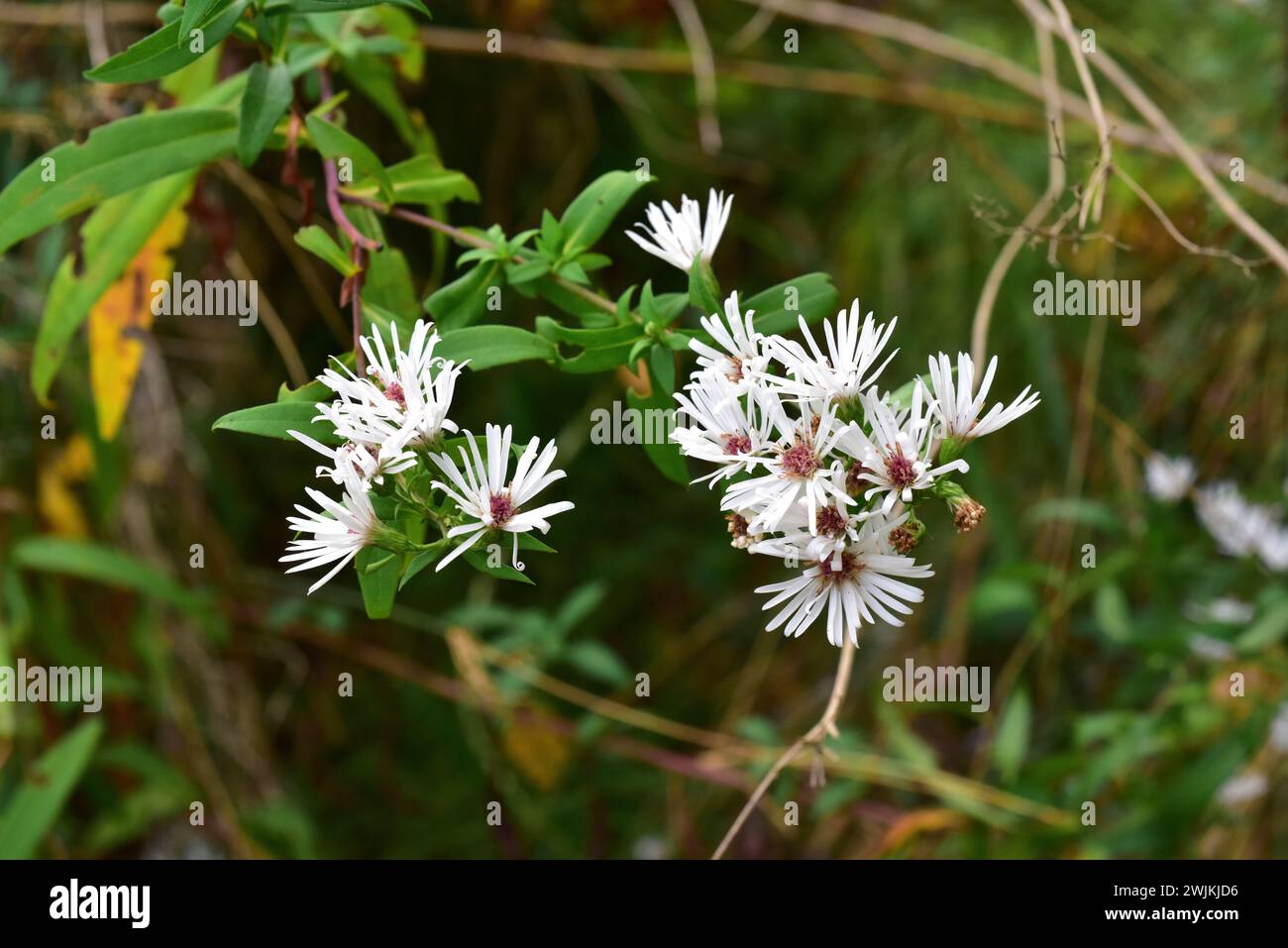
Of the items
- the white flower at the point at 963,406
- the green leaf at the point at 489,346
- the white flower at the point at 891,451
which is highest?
the green leaf at the point at 489,346

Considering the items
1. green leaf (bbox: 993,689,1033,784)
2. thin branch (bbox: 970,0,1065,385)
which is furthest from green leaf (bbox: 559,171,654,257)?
green leaf (bbox: 993,689,1033,784)

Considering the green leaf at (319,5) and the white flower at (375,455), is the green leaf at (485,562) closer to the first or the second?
the white flower at (375,455)

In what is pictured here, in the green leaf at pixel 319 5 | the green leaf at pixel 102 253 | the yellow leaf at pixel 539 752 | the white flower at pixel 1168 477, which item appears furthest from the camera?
the yellow leaf at pixel 539 752

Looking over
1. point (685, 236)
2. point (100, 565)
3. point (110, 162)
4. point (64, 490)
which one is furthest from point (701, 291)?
point (64, 490)

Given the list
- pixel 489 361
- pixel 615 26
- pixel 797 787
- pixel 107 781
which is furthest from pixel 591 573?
pixel 489 361

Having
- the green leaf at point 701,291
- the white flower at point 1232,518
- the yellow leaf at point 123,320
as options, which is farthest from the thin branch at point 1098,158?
the yellow leaf at point 123,320

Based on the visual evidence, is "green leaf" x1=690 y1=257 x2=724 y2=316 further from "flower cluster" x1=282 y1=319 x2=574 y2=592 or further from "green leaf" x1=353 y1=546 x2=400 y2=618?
"green leaf" x1=353 y1=546 x2=400 y2=618

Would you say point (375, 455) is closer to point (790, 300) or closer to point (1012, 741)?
point (790, 300)
